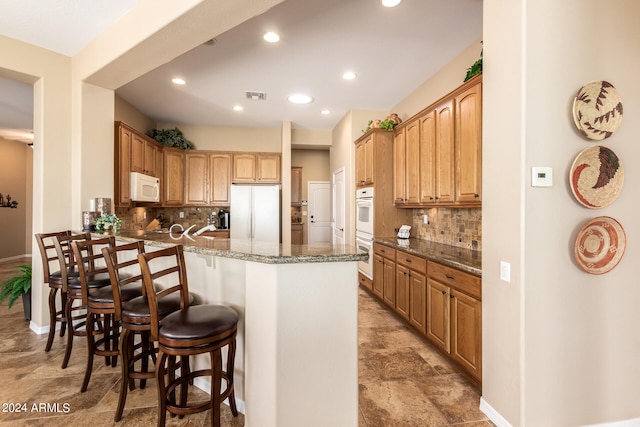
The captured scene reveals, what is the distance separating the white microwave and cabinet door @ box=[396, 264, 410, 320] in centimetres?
369

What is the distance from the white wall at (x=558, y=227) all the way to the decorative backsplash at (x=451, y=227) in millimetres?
1217

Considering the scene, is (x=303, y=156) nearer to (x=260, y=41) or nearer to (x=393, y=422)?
(x=260, y=41)

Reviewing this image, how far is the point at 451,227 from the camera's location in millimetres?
3375

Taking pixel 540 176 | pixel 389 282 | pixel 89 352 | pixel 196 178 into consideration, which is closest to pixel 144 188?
pixel 196 178

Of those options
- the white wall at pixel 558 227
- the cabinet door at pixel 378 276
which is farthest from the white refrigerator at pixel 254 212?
the white wall at pixel 558 227

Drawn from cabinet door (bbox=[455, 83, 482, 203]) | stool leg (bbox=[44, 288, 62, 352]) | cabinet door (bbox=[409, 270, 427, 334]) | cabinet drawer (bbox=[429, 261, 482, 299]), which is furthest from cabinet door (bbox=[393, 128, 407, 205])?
stool leg (bbox=[44, 288, 62, 352])

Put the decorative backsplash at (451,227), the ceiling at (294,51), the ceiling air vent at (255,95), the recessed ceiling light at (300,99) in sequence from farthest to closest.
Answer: the recessed ceiling light at (300,99) → the ceiling air vent at (255,95) → the decorative backsplash at (451,227) → the ceiling at (294,51)

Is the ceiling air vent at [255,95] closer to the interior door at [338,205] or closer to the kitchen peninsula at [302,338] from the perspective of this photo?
the interior door at [338,205]

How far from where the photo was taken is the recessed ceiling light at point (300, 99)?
14.5 feet

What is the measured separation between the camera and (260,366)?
1.64 m

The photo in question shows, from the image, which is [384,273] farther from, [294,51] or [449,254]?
[294,51]

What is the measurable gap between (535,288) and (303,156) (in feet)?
20.5

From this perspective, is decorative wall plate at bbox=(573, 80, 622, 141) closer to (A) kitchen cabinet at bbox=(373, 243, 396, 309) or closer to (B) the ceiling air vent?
(A) kitchen cabinet at bbox=(373, 243, 396, 309)

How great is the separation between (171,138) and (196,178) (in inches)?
33.3
